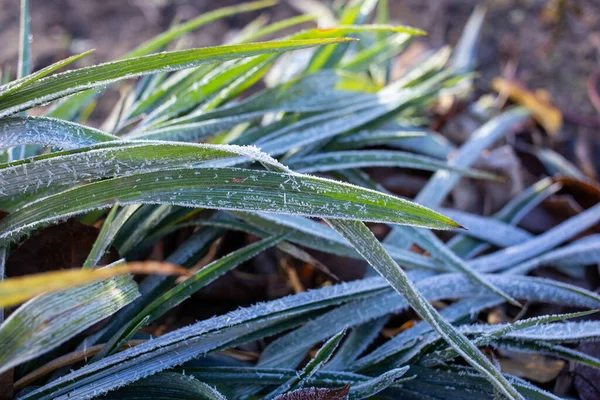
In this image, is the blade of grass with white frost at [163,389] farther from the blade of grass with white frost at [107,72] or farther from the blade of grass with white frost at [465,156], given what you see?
the blade of grass with white frost at [465,156]

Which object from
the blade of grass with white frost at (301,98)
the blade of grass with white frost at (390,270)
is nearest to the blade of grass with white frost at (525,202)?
the blade of grass with white frost at (301,98)

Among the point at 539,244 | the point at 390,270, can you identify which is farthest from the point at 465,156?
the point at 390,270

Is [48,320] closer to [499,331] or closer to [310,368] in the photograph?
[310,368]

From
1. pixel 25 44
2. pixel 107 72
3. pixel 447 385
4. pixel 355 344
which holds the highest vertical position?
pixel 25 44

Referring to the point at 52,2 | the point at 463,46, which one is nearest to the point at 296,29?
the point at 463,46

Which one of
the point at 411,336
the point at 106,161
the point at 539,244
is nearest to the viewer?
the point at 106,161

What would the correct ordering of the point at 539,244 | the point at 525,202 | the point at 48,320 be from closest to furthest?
the point at 48,320 → the point at 539,244 → the point at 525,202
